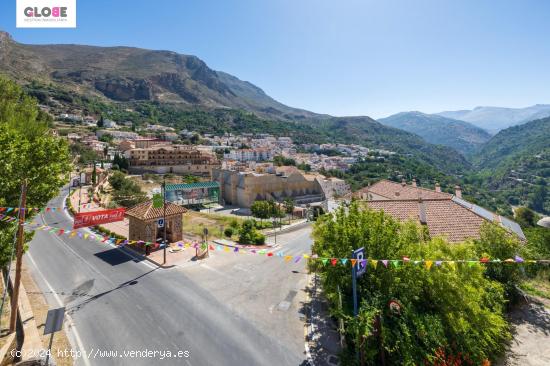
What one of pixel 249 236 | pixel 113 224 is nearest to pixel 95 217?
pixel 113 224

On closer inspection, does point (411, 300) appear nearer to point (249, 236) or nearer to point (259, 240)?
point (249, 236)

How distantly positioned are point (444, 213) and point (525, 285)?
6465mm

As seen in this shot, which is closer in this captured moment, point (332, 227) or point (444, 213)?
point (332, 227)

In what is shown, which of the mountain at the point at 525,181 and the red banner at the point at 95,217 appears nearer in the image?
the red banner at the point at 95,217

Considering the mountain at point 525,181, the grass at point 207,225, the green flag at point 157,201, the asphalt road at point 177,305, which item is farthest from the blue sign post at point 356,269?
the mountain at point 525,181

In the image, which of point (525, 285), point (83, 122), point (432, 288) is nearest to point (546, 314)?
point (525, 285)

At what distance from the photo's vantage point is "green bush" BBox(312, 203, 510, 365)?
982 cm

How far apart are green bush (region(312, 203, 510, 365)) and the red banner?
19097mm

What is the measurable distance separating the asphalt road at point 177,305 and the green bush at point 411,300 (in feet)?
11.7

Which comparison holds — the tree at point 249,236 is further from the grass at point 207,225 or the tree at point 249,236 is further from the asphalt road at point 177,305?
the asphalt road at point 177,305

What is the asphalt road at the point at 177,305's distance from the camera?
457 inches

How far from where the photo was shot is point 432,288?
11031 millimetres

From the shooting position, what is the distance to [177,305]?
15.0m

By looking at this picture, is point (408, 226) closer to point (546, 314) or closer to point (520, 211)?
point (546, 314)
